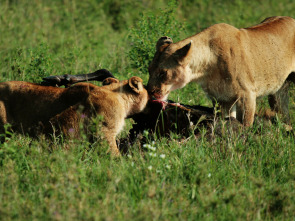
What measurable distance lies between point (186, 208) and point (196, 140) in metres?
1.33

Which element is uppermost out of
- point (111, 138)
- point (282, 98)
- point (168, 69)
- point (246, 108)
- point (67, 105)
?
point (168, 69)

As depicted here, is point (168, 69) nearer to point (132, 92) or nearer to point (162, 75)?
point (162, 75)

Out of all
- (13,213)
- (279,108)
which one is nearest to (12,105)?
(13,213)

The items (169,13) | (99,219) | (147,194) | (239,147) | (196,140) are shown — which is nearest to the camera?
(99,219)

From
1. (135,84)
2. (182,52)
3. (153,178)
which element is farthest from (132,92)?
(153,178)

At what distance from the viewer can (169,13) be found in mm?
8203

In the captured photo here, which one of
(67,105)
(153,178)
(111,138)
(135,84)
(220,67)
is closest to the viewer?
(153,178)

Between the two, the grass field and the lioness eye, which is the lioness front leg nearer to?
the grass field

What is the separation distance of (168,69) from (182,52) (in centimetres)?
26

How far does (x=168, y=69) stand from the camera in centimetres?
606

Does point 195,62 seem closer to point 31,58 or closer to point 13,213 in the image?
point 31,58

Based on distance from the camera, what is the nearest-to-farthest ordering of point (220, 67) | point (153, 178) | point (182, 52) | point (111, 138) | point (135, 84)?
point (153, 178) → point (111, 138) → point (135, 84) → point (182, 52) → point (220, 67)

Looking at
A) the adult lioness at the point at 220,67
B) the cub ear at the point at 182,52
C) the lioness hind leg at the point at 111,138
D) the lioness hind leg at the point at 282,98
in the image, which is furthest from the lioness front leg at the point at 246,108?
the lioness hind leg at the point at 111,138

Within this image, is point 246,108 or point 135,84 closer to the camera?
point 135,84
